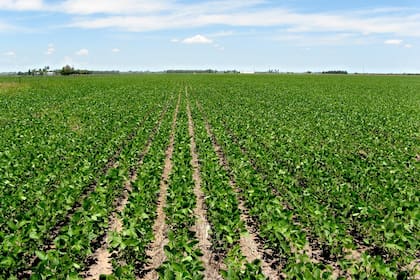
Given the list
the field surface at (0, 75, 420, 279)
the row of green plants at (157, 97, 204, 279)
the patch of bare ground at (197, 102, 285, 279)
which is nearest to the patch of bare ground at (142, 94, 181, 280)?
the field surface at (0, 75, 420, 279)

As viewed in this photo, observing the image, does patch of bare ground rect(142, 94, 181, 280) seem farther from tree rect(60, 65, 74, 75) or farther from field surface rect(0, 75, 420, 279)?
tree rect(60, 65, 74, 75)

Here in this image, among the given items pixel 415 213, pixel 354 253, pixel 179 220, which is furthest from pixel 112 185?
pixel 415 213

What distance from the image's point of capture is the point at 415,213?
6816mm

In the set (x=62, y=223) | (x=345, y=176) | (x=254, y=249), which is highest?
(x=345, y=176)

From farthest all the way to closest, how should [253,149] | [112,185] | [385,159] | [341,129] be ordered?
[341,129] → [253,149] → [385,159] → [112,185]

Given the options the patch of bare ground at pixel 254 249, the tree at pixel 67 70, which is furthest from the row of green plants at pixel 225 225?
the tree at pixel 67 70

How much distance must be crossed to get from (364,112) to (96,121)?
1593cm

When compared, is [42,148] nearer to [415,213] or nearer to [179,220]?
[179,220]

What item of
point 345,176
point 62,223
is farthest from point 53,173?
point 345,176

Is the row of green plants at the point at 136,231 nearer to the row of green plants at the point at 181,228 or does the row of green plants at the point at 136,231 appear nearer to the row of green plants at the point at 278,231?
the row of green plants at the point at 181,228

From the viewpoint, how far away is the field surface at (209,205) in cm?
561

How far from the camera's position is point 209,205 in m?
8.00

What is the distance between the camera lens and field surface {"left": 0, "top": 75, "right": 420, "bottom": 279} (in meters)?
5.61

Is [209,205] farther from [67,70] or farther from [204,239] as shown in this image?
[67,70]
